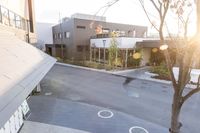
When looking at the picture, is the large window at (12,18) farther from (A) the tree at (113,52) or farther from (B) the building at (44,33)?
(B) the building at (44,33)

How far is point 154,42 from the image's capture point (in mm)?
21594

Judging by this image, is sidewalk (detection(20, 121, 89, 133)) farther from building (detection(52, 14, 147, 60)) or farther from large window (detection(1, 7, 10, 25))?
building (detection(52, 14, 147, 60))

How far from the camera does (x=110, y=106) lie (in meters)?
9.89

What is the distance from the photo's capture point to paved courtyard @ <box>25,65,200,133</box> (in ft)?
25.3

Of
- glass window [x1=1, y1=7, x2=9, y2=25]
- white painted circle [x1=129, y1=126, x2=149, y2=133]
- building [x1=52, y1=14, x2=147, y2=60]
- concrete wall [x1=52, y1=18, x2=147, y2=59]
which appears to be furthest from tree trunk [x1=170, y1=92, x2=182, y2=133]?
concrete wall [x1=52, y1=18, x2=147, y2=59]

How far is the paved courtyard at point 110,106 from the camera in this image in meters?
7.72

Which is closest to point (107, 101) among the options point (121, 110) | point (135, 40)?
point (121, 110)

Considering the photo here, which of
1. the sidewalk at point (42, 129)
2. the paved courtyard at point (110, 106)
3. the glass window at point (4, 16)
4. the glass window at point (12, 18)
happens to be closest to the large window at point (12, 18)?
the glass window at point (12, 18)

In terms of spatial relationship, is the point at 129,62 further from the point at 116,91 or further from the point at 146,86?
the point at 116,91

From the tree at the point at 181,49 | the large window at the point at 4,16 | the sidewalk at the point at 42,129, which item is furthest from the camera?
the large window at the point at 4,16

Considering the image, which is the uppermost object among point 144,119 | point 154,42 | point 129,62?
point 154,42

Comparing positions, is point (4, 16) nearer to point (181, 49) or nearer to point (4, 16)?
point (4, 16)

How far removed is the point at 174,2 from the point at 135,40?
65.9 ft

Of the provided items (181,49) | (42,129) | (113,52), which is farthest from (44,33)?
(181,49)
